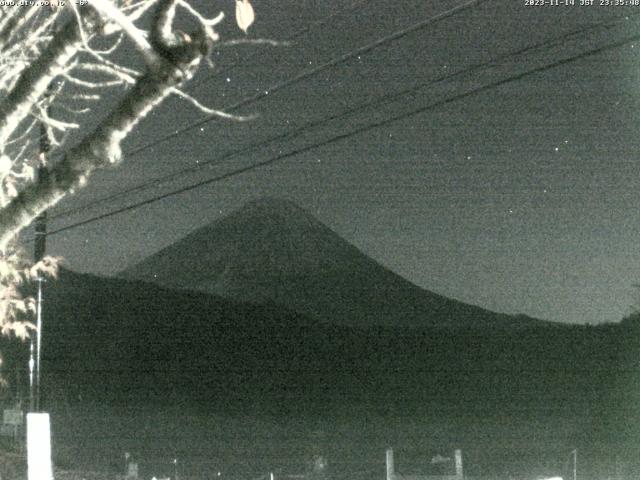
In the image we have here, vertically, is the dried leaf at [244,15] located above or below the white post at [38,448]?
above

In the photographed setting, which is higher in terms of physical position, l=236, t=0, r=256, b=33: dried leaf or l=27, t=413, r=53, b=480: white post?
l=236, t=0, r=256, b=33: dried leaf

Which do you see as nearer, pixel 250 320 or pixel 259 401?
pixel 259 401

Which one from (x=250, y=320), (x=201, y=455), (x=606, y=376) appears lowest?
(x=201, y=455)

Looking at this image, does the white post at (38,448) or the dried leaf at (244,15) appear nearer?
the dried leaf at (244,15)

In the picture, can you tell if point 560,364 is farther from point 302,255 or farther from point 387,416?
point 302,255

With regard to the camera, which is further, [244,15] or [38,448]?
[38,448]

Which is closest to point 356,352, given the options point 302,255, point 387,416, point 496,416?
point 387,416

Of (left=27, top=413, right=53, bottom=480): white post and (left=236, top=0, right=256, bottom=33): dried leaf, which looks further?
(left=27, top=413, right=53, bottom=480): white post

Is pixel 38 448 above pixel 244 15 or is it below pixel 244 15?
below
